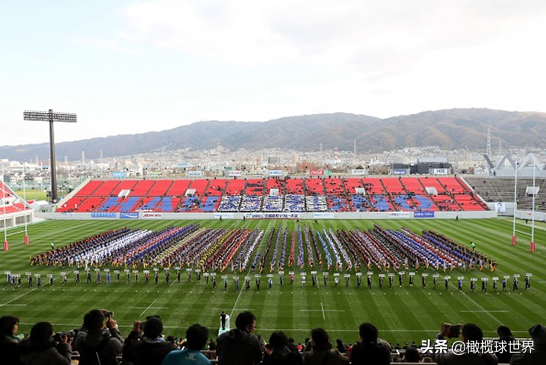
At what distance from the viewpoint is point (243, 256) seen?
26.3 m

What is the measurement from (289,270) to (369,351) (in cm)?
1957

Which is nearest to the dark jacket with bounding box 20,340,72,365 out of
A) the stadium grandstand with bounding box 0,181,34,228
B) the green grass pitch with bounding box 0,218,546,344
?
the green grass pitch with bounding box 0,218,546,344

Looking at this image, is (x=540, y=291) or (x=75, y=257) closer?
(x=540, y=291)

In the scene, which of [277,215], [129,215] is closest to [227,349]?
[277,215]

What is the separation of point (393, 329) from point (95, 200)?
52.0 m

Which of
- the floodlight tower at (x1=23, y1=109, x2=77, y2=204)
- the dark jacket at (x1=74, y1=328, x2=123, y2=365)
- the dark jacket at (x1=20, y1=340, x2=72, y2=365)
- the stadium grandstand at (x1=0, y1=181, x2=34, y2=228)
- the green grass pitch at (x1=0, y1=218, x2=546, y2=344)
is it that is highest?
the floodlight tower at (x1=23, y1=109, x2=77, y2=204)

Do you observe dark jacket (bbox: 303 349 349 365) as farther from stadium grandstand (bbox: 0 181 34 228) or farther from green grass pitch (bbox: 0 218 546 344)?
stadium grandstand (bbox: 0 181 34 228)

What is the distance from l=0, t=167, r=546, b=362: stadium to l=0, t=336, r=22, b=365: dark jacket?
1008 centimetres

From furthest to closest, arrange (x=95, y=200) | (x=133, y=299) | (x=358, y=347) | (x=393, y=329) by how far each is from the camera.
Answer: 1. (x=95, y=200)
2. (x=133, y=299)
3. (x=393, y=329)
4. (x=358, y=347)

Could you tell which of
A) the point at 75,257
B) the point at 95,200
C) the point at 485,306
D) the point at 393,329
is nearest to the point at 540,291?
the point at 485,306

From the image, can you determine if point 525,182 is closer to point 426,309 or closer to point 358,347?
point 426,309

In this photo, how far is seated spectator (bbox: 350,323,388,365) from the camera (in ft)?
13.1

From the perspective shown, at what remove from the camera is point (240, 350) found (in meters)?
4.31

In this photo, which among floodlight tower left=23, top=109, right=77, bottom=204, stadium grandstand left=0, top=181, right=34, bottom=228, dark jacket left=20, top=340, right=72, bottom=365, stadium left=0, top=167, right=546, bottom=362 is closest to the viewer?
dark jacket left=20, top=340, right=72, bottom=365
